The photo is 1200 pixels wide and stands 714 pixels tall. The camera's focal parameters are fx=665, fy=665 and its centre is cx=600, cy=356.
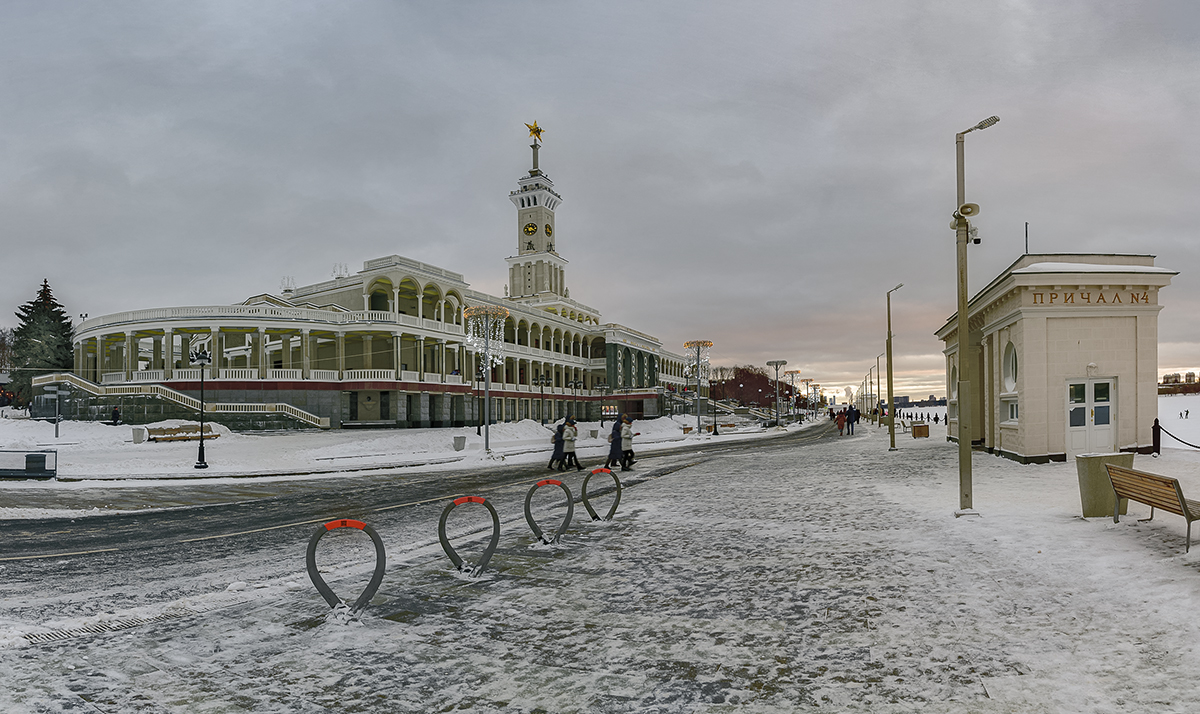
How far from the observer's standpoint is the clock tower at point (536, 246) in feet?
371

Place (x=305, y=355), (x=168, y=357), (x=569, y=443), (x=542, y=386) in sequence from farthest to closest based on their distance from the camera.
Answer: (x=542, y=386), (x=305, y=355), (x=168, y=357), (x=569, y=443)

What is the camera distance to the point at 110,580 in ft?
27.7

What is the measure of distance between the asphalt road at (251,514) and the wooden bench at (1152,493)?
9.87 m

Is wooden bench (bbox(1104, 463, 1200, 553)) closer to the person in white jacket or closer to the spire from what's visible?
the person in white jacket

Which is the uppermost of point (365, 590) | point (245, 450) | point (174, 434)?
point (365, 590)

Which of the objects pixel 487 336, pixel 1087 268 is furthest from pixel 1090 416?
pixel 487 336

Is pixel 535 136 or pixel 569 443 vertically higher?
pixel 535 136

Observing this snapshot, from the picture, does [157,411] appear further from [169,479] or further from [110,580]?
[110,580]

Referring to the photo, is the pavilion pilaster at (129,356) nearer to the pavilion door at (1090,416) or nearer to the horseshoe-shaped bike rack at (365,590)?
the horseshoe-shaped bike rack at (365,590)

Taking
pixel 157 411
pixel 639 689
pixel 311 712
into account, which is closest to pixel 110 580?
pixel 311 712

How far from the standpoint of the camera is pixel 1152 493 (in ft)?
29.4

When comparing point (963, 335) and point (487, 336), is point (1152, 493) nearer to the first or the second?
point (963, 335)

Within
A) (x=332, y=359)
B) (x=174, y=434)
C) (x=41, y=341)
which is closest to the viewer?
(x=174, y=434)

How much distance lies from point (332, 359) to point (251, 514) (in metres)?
43.3
